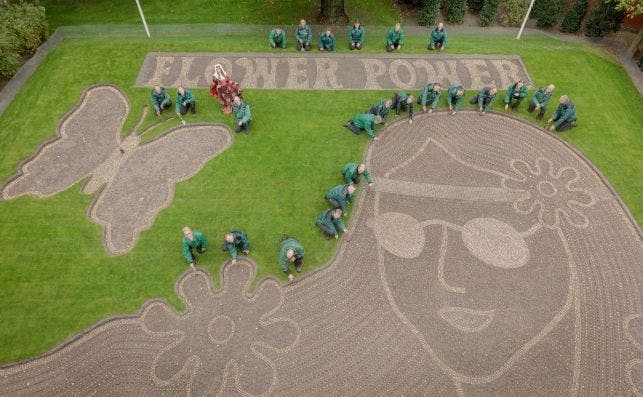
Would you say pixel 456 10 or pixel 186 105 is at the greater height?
pixel 456 10

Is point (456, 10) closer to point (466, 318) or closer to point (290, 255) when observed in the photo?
point (466, 318)

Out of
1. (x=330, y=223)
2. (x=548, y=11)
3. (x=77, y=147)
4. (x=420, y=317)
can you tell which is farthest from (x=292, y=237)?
(x=548, y=11)

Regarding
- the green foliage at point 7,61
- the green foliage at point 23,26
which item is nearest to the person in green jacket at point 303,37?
the green foliage at point 23,26

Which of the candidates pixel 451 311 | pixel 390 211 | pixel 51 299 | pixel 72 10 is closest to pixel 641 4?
pixel 390 211

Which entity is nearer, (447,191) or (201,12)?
(447,191)

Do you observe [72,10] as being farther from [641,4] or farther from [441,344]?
[641,4]

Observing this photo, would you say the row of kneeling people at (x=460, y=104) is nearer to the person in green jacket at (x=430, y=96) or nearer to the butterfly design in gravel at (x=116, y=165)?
the person in green jacket at (x=430, y=96)
